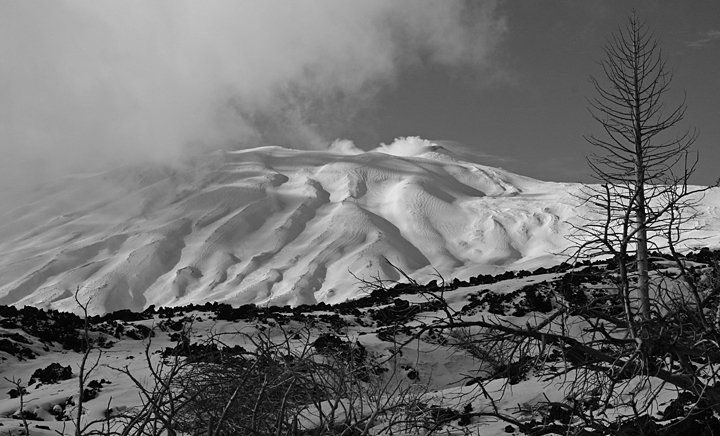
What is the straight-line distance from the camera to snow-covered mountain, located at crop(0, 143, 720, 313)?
48.5 m

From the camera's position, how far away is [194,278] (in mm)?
50000

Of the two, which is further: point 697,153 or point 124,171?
point 124,171

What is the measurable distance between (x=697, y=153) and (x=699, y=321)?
430 cm

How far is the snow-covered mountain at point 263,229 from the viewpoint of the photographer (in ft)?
159

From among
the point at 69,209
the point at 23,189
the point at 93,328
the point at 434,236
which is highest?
the point at 23,189

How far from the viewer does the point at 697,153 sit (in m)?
8.35

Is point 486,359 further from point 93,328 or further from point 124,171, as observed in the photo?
point 124,171

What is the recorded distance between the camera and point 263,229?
59250 mm

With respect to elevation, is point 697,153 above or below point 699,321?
above

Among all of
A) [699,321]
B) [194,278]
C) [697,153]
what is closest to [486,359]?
[699,321]

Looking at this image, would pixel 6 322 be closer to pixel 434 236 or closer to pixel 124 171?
pixel 434 236

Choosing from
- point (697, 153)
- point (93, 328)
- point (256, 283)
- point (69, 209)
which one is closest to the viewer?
point (697, 153)

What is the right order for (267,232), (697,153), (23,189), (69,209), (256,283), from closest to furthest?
(697,153)
(256,283)
(267,232)
(69,209)
(23,189)

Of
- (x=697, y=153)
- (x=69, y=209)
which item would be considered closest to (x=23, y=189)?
(x=69, y=209)
